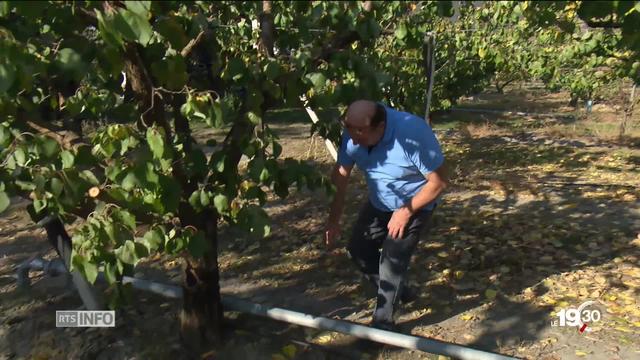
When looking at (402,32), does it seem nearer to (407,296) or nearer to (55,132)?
(55,132)

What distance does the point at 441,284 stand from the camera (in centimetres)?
Answer: 432

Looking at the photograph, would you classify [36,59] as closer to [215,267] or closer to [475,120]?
[215,267]

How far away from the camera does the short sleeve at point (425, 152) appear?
3.09m

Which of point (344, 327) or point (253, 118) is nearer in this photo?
point (253, 118)

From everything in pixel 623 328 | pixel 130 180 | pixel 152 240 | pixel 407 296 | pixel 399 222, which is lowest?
pixel 623 328

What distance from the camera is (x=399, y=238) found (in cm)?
336

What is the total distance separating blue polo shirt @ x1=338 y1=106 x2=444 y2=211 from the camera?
311 centimetres

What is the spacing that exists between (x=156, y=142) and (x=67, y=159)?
403mm

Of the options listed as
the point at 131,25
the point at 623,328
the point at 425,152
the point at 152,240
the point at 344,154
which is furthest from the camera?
the point at 623,328

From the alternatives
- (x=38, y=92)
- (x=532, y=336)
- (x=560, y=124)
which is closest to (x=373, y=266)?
(x=532, y=336)

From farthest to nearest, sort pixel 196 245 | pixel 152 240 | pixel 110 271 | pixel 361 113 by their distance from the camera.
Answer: pixel 361 113 → pixel 196 245 → pixel 152 240 → pixel 110 271

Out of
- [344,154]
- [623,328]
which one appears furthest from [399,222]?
[623,328]

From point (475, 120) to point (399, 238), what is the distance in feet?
53.9

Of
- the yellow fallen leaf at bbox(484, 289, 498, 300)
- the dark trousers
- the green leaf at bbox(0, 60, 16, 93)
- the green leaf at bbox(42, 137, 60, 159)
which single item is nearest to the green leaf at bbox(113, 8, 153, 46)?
the green leaf at bbox(0, 60, 16, 93)
